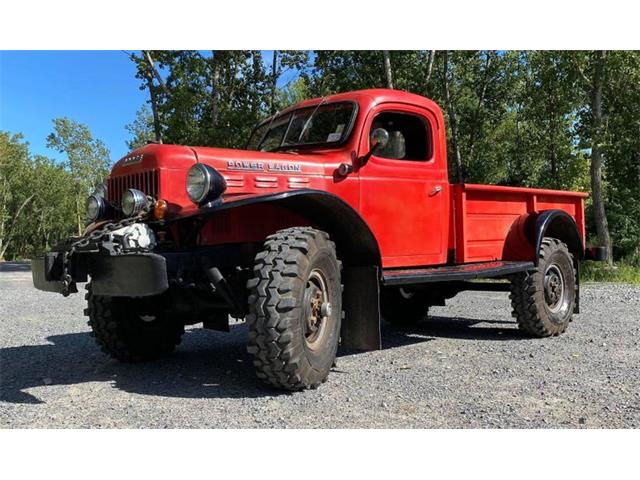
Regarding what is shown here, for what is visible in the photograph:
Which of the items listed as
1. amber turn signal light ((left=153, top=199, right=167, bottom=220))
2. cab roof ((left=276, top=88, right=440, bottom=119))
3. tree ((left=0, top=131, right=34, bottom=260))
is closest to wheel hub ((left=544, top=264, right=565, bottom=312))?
cab roof ((left=276, top=88, right=440, bottom=119))

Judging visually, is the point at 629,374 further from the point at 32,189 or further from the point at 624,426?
the point at 32,189

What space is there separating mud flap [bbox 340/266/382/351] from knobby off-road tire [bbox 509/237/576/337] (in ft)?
7.72

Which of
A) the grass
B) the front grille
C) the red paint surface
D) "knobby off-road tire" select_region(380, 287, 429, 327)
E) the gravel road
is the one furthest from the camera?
the grass

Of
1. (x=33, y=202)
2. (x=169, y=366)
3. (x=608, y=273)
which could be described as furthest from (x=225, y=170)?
(x=33, y=202)

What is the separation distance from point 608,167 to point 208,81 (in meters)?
12.9

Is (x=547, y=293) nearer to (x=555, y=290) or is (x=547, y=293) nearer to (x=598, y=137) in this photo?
(x=555, y=290)

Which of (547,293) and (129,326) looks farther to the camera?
(547,293)

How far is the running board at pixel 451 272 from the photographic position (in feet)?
15.6

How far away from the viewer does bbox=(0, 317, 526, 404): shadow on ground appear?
4160 millimetres

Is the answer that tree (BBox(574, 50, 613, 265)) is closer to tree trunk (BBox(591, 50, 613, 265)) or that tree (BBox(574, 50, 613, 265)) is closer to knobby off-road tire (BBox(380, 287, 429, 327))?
tree trunk (BBox(591, 50, 613, 265))

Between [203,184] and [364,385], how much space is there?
1.81 m

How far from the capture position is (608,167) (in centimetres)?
1923

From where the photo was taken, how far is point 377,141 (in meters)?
4.73

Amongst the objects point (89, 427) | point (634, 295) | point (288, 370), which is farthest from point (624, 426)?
point (634, 295)
